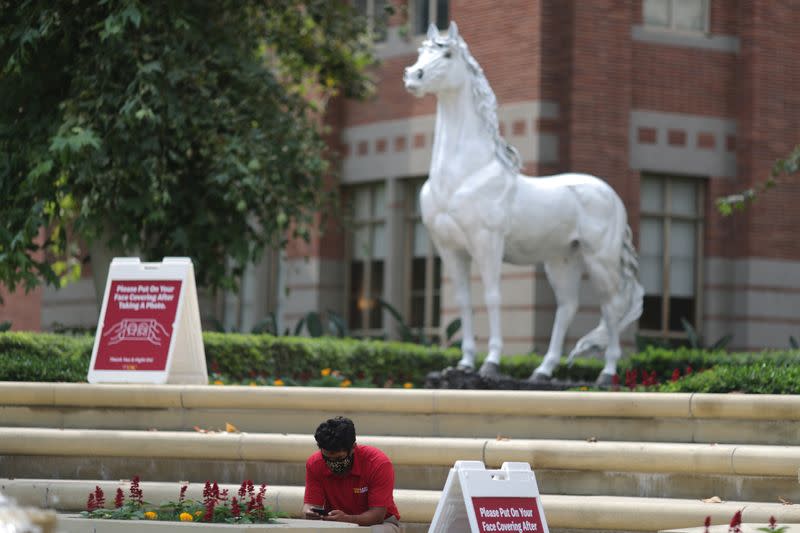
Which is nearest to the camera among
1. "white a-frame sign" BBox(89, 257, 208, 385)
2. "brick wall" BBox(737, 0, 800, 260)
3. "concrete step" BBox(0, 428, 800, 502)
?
"concrete step" BBox(0, 428, 800, 502)

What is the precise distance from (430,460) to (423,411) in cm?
79

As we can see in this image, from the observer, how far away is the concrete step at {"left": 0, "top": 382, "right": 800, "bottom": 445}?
37.6ft

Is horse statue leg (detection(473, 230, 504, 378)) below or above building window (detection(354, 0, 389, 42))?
below

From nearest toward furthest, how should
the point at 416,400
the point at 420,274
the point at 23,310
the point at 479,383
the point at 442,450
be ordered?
the point at 442,450, the point at 416,400, the point at 479,383, the point at 420,274, the point at 23,310

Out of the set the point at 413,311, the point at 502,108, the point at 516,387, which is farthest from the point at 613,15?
the point at 516,387

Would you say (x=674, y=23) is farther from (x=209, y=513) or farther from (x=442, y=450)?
(x=209, y=513)

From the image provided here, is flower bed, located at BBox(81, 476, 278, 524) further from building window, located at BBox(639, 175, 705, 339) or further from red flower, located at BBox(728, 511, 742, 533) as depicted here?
building window, located at BBox(639, 175, 705, 339)

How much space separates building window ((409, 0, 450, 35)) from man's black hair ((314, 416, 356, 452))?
15.7 m

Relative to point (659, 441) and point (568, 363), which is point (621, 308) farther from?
point (659, 441)

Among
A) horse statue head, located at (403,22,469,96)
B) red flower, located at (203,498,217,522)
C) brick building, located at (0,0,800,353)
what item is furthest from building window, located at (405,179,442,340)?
red flower, located at (203,498,217,522)

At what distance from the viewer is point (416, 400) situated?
476 inches

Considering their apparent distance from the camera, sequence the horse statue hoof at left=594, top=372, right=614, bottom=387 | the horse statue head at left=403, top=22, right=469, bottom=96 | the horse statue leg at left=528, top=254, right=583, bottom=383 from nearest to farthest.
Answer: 1. the horse statue head at left=403, top=22, right=469, bottom=96
2. the horse statue hoof at left=594, top=372, right=614, bottom=387
3. the horse statue leg at left=528, top=254, right=583, bottom=383

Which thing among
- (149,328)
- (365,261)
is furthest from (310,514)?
(365,261)

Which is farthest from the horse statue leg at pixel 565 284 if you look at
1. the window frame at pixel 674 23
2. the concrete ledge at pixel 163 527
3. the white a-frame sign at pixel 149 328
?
the window frame at pixel 674 23
